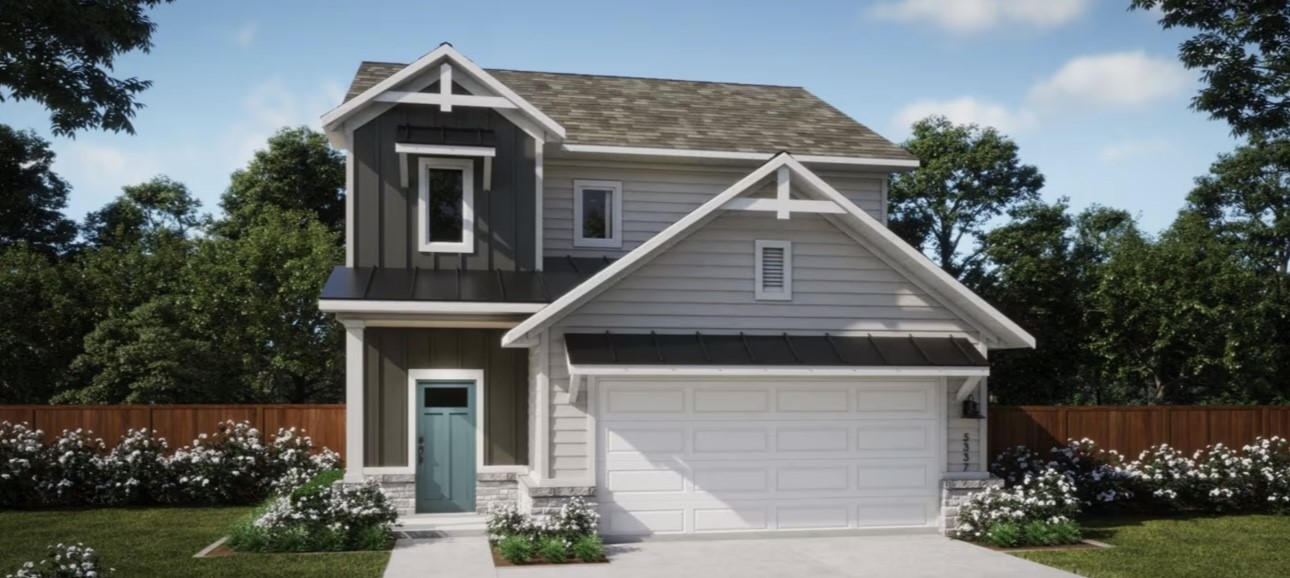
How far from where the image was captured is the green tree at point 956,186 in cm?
3597

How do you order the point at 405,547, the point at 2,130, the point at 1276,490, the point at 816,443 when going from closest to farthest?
the point at 405,547
the point at 816,443
the point at 1276,490
the point at 2,130

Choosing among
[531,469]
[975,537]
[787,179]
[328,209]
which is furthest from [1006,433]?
[328,209]

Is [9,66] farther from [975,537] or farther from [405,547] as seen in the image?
[975,537]

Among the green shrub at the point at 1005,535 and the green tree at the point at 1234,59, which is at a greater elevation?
the green tree at the point at 1234,59

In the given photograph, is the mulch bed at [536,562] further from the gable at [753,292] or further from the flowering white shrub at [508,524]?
the gable at [753,292]

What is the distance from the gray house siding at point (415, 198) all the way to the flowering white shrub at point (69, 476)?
6271 millimetres

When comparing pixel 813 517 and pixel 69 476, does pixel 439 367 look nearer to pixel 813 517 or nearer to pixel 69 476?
pixel 813 517

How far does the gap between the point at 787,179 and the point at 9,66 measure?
9.12 metres

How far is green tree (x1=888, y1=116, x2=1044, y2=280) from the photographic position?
118 feet

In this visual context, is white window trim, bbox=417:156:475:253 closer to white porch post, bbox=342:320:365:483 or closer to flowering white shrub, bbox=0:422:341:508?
white porch post, bbox=342:320:365:483

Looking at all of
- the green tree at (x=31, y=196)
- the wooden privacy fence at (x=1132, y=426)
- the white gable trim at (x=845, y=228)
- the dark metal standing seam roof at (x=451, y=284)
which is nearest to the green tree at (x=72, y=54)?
the dark metal standing seam roof at (x=451, y=284)

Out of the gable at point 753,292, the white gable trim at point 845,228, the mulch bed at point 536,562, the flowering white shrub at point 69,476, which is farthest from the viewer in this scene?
the flowering white shrub at point 69,476

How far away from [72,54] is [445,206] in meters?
5.95

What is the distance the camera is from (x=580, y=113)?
1894 cm
